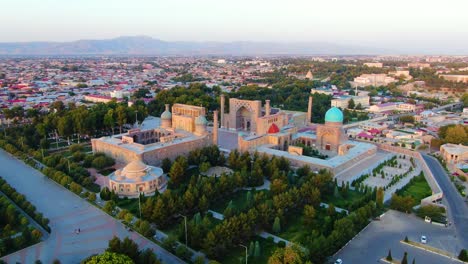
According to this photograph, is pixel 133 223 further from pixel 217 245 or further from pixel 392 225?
pixel 392 225

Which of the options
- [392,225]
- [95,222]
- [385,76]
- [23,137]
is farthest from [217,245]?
[385,76]

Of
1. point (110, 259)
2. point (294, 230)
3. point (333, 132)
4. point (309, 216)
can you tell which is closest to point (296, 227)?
point (294, 230)

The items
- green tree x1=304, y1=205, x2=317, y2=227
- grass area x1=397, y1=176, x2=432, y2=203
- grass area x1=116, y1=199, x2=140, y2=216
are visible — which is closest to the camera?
green tree x1=304, y1=205, x2=317, y2=227

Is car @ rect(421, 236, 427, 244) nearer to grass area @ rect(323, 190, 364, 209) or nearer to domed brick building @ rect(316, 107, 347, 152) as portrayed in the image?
grass area @ rect(323, 190, 364, 209)

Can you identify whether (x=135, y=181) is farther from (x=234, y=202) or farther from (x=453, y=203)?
(x=453, y=203)

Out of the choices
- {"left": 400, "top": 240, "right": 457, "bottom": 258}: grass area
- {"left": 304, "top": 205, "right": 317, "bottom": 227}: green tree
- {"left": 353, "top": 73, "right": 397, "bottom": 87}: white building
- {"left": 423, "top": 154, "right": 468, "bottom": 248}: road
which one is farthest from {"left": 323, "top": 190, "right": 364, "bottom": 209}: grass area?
{"left": 353, "top": 73, "right": 397, "bottom": 87}: white building

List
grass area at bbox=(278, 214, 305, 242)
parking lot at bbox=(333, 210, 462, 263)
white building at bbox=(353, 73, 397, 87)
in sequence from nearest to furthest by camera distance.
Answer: parking lot at bbox=(333, 210, 462, 263) → grass area at bbox=(278, 214, 305, 242) → white building at bbox=(353, 73, 397, 87)

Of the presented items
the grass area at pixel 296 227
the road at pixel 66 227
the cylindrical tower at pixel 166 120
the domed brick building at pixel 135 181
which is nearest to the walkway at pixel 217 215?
the grass area at pixel 296 227

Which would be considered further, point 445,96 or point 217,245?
point 445,96
